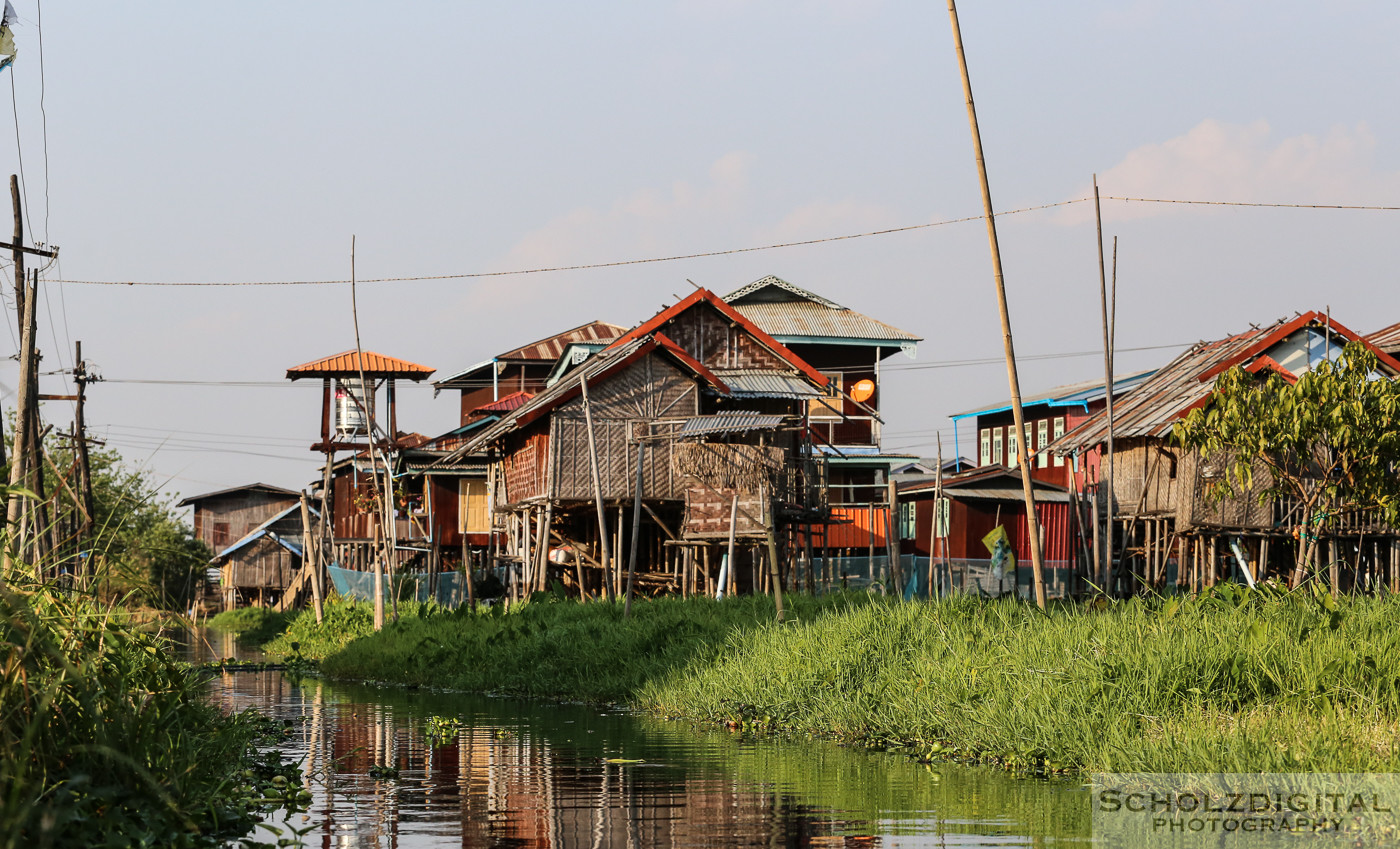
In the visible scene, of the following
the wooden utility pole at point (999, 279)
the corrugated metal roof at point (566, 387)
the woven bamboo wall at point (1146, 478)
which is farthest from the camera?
the woven bamboo wall at point (1146, 478)

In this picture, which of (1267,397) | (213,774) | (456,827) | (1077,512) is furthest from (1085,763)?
(1077,512)

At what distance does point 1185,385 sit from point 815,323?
15483mm

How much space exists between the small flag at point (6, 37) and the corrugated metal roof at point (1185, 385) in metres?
21.6

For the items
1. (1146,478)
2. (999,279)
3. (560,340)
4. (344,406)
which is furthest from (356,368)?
(999,279)

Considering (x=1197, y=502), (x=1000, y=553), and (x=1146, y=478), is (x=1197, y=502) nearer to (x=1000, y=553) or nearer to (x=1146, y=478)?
(x=1146, y=478)

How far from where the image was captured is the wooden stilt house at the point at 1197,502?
29906 mm

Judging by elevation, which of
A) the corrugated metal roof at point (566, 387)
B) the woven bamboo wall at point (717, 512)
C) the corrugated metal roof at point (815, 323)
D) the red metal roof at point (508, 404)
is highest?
the corrugated metal roof at point (815, 323)

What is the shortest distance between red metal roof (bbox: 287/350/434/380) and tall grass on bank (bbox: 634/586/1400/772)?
27991 mm

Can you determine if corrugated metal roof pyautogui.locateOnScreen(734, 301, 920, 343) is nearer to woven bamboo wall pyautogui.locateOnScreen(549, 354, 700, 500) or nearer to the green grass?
woven bamboo wall pyautogui.locateOnScreen(549, 354, 700, 500)

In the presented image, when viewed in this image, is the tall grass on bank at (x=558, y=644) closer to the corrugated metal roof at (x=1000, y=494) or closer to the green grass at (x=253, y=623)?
the corrugated metal roof at (x=1000, y=494)

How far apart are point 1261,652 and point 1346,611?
53.5 inches

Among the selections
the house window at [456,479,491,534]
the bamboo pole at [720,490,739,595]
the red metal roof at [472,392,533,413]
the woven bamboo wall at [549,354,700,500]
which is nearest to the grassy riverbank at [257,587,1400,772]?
the bamboo pole at [720,490,739,595]

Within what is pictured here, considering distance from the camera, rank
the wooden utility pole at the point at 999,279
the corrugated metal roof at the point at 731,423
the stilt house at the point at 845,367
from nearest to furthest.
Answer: the wooden utility pole at the point at 999,279 < the corrugated metal roof at the point at 731,423 < the stilt house at the point at 845,367

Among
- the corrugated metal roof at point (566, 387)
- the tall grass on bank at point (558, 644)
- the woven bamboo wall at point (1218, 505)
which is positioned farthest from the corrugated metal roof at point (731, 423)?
the woven bamboo wall at point (1218, 505)
